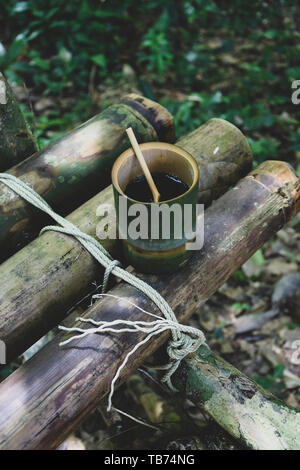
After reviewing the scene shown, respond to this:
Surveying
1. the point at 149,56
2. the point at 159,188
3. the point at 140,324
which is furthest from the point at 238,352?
the point at 149,56

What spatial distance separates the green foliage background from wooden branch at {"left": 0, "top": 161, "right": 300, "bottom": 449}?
208 centimetres

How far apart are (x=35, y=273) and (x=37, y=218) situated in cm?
35

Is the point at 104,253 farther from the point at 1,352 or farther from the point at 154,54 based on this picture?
the point at 154,54

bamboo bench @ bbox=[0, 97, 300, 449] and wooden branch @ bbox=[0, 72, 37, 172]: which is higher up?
wooden branch @ bbox=[0, 72, 37, 172]

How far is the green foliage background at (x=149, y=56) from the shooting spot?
397cm

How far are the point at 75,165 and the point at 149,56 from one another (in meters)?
2.73

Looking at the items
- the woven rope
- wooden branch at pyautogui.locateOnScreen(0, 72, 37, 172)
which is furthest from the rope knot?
wooden branch at pyautogui.locateOnScreen(0, 72, 37, 172)

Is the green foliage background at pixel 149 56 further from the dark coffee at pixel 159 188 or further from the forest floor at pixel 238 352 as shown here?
the dark coffee at pixel 159 188

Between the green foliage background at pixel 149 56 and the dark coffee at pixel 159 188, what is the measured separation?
241cm

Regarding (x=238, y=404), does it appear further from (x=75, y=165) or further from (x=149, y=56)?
(x=149, y=56)

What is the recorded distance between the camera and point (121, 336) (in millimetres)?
1446

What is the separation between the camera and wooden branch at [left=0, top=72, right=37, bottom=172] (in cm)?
189

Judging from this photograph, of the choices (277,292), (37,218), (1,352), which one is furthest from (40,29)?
(1,352)

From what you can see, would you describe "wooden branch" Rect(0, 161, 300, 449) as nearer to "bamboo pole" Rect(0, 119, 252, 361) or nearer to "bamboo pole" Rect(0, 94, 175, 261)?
"bamboo pole" Rect(0, 119, 252, 361)
